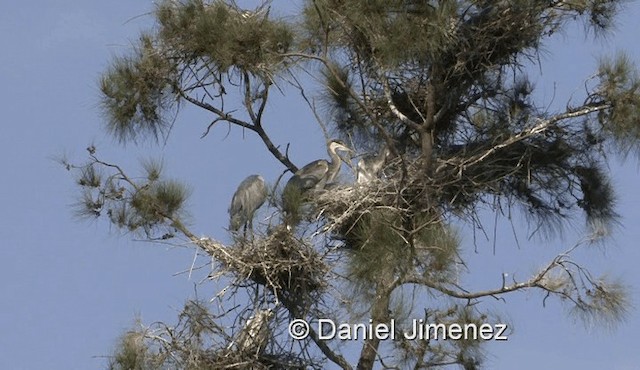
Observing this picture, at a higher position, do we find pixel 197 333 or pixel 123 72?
pixel 123 72

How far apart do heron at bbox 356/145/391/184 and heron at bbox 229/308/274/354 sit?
0.96m

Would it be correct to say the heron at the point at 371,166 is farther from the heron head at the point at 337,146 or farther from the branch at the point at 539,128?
the branch at the point at 539,128

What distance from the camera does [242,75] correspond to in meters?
10.5

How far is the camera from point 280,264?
1002 centimetres

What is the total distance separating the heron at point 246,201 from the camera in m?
11.1

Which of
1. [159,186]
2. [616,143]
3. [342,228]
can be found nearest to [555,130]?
[616,143]

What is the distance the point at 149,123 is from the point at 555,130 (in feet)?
6.00

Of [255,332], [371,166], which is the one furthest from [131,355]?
[371,166]

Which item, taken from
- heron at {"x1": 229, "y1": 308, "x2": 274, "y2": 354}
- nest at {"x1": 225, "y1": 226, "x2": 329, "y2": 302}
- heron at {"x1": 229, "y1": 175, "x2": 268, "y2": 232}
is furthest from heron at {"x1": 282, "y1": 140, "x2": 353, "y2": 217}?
heron at {"x1": 229, "y1": 308, "x2": 274, "y2": 354}

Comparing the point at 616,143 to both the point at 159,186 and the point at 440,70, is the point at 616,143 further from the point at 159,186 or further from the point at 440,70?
the point at 159,186

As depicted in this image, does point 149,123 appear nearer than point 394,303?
No

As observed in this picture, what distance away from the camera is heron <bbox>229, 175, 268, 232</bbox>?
435 inches

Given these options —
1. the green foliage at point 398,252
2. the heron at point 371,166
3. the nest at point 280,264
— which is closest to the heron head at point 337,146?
the heron at point 371,166

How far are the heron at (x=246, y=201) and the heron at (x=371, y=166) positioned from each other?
0.47 metres
